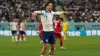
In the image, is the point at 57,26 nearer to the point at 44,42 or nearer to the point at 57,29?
the point at 57,29

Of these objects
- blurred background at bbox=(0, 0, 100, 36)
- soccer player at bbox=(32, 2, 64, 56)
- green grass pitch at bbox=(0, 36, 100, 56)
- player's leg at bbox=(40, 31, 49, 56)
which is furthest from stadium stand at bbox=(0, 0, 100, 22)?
player's leg at bbox=(40, 31, 49, 56)

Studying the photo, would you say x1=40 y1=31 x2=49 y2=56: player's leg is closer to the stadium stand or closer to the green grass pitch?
the green grass pitch

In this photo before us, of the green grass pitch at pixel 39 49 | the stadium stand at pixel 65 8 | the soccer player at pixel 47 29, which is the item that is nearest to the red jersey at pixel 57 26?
the green grass pitch at pixel 39 49

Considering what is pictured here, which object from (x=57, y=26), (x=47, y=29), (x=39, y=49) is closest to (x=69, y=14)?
(x=57, y=26)

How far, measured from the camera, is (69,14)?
55875 millimetres

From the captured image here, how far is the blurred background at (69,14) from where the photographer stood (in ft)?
167

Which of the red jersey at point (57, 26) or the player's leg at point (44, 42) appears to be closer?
the player's leg at point (44, 42)

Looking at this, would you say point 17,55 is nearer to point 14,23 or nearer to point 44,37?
point 44,37

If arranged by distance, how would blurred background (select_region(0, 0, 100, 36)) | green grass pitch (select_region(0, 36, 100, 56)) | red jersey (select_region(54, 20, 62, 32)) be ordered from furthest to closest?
blurred background (select_region(0, 0, 100, 36)), red jersey (select_region(54, 20, 62, 32)), green grass pitch (select_region(0, 36, 100, 56))

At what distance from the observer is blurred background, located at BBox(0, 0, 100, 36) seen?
5081 centimetres

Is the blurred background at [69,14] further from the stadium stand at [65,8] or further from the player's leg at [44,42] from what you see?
the player's leg at [44,42]

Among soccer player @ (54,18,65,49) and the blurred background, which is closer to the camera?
soccer player @ (54,18,65,49)

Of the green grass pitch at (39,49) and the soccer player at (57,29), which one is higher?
the soccer player at (57,29)

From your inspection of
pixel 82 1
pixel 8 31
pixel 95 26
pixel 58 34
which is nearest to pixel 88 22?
pixel 95 26
